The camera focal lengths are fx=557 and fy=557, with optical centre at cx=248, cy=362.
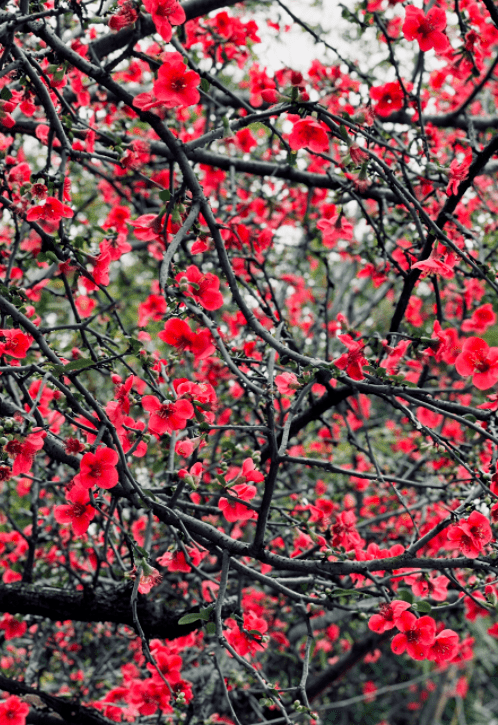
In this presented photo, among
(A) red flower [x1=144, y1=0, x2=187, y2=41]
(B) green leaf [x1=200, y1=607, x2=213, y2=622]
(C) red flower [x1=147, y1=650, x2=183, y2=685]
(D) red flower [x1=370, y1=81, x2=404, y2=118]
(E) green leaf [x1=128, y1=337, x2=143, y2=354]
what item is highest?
(D) red flower [x1=370, y1=81, x2=404, y2=118]

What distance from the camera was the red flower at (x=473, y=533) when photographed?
1536mm

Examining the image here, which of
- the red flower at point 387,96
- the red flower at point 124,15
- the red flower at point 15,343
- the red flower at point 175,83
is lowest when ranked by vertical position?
the red flower at point 15,343

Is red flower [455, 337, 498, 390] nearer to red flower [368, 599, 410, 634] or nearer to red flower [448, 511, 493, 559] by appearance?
red flower [448, 511, 493, 559]

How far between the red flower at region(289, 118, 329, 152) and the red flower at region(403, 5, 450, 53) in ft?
1.69

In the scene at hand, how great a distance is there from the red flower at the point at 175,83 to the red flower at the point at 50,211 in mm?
420

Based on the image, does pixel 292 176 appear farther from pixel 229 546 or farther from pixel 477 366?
pixel 229 546

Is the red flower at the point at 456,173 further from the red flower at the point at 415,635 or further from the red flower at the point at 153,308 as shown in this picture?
the red flower at the point at 153,308

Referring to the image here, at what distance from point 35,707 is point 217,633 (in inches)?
45.7

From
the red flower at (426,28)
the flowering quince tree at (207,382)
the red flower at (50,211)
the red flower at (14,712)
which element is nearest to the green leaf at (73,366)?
the flowering quince tree at (207,382)

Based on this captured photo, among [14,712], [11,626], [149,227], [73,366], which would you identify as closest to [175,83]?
[149,227]

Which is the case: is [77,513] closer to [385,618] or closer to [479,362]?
[385,618]

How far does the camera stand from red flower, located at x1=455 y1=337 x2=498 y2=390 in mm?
1703

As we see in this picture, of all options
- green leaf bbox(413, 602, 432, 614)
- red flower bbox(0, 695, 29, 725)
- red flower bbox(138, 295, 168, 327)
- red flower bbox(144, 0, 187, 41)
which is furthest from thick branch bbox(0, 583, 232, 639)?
red flower bbox(144, 0, 187, 41)

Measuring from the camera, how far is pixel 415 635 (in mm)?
1654
